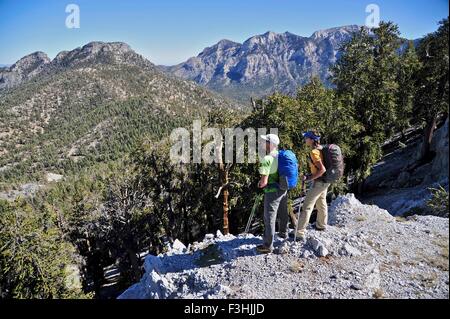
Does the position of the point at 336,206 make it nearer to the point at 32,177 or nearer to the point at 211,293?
the point at 211,293

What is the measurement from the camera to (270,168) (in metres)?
8.59

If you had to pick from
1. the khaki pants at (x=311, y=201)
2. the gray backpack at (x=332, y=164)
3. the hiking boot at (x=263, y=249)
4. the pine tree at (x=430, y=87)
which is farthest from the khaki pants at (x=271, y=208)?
the pine tree at (x=430, y=87)

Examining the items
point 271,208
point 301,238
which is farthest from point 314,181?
point 301,238

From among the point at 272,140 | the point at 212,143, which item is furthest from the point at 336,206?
the point at 212,143

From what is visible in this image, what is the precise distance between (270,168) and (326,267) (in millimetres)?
2990

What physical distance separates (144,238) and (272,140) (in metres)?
31.0

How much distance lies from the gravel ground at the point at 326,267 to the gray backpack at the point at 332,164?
5.95ft

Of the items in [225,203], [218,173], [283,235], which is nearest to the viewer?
[283,235]

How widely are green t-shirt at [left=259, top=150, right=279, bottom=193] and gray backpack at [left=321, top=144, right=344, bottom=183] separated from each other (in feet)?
4.85

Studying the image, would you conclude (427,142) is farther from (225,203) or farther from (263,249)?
(263,249)

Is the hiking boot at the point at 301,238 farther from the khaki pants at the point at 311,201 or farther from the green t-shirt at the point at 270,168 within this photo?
the green t-shirt at the point at 270,168

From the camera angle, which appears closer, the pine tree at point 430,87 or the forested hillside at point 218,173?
the forested hillside at point 218,173

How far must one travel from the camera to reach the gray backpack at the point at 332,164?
8969 mm
